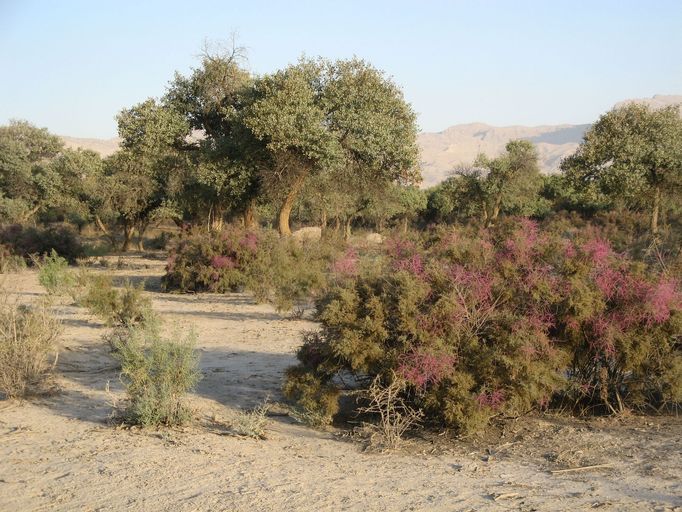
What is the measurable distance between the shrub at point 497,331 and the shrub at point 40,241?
20912 millimetres

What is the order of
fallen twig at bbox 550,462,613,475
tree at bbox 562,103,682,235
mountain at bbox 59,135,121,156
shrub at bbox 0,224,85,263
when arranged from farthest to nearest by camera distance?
mountain at bbox 59,135,121,156, shrub at bbox 0,224,85,263, tree at bbox 562,103,682,235, fallen twig at bbox 550,462,613,475

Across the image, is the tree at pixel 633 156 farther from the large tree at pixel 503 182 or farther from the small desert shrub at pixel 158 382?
the small desert shrub at pixel 158 382

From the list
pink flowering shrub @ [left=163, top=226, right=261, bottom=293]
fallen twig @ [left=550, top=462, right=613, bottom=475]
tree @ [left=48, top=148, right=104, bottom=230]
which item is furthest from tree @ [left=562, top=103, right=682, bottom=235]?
tree @ [left=48, top=148, right=104, bottom=230]

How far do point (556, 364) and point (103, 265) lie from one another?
23.0 metres

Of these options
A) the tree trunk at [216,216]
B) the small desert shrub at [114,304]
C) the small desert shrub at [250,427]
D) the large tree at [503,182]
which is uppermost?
the large tree at [503,182]

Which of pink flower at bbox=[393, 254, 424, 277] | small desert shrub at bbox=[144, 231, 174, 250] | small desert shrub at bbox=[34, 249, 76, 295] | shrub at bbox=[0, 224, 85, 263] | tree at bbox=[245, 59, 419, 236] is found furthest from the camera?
small desert shrub at bbox=[144, 231, 174, 250]

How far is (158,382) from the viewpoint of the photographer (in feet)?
23.1

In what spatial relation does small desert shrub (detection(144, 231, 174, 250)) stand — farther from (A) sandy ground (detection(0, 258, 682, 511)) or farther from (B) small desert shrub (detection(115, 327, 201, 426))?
(B) small desert shrub (detection(115, 327, 201, 426))

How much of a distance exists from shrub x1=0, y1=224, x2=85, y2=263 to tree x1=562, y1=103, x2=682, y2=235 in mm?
19644

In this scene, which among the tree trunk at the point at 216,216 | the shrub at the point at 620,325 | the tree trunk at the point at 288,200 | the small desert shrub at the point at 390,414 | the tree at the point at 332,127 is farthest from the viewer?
the tree trunk at the point at 216,216

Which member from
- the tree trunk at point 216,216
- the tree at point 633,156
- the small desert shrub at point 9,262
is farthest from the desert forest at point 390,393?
the tree at point 633,156

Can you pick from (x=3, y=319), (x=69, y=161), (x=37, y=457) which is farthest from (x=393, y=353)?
(x=69, y=161)

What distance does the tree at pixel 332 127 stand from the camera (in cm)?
2139

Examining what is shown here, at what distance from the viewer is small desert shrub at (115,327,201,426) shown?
6.79 meters
